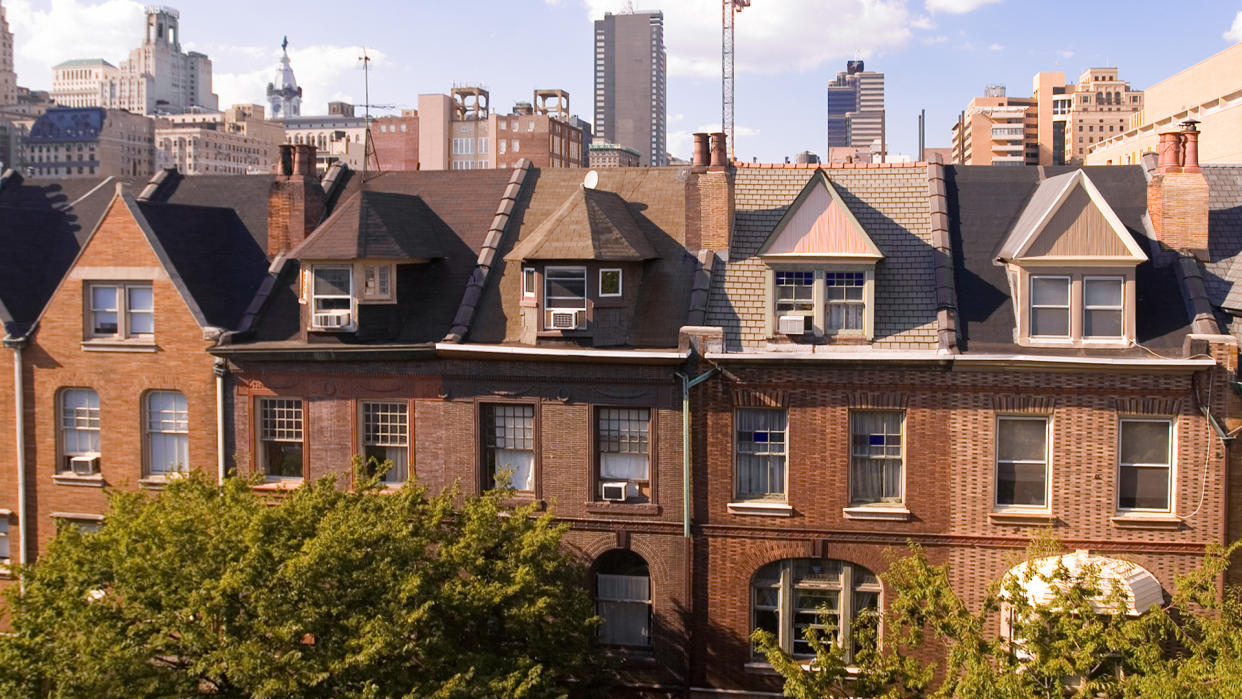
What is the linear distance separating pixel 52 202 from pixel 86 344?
755cm

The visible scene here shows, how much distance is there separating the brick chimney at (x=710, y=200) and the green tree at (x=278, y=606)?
8767mm

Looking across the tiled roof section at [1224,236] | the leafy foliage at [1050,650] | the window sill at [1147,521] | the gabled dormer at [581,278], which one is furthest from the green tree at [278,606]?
the tiled roof section at [1224,236]

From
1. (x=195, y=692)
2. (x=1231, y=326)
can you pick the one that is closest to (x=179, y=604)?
(x=195, y=692)

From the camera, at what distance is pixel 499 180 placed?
100 feet

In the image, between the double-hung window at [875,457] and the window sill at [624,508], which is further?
the window sill at [624,508]

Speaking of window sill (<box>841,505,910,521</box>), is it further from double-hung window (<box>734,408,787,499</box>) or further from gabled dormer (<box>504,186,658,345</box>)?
gabled dormer (<box>504,186,658,345</box>)

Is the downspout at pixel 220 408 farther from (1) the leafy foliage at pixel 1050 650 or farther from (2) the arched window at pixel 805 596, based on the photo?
(1) the leafy foliage at pixel 1050 650

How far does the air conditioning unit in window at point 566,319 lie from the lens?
84.3ft

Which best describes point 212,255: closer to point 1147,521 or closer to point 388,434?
point 388,434

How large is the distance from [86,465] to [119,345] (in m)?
3.12

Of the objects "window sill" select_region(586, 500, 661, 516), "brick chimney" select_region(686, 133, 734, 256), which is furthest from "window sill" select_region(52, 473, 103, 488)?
"brick chimney" select_region(686, 133, 734, 256)

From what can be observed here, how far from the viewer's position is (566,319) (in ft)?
84.3

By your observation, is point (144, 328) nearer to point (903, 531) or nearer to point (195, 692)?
point (195, 692)

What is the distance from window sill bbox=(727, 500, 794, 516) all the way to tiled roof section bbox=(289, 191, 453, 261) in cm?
971
